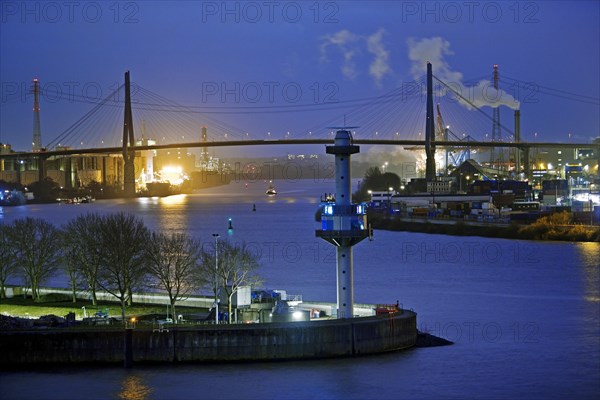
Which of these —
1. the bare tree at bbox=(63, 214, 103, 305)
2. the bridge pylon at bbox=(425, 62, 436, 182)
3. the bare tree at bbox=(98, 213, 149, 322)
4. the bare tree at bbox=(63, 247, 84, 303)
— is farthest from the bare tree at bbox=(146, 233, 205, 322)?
the bridge pylon at bbox=(425, 62, 436, 182)

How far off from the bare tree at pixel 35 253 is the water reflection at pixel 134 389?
2.67 metres

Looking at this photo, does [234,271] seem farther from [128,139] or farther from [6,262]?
[128,139]

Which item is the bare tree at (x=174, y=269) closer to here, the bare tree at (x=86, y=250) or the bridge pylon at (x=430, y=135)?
the bare tree at (x=86, y=250)

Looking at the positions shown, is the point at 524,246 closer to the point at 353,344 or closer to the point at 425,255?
the point at 425,255

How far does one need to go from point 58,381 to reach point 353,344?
5.09 feet

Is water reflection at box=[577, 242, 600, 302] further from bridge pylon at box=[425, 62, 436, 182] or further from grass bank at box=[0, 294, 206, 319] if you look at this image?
bridge pylon at box=[425, 62, 436, 182]

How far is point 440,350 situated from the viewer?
250 inches

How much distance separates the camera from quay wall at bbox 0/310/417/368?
5.81 m

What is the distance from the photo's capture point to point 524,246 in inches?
561

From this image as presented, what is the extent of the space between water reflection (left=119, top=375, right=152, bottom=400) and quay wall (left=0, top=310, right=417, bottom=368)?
0.20m

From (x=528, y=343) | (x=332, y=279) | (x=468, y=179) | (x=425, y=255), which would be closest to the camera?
(x=528, y=343)

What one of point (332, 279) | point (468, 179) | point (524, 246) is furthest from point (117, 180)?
point (332, 279)

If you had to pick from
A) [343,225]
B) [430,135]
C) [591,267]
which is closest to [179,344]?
[343,225]

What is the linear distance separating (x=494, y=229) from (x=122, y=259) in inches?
401
